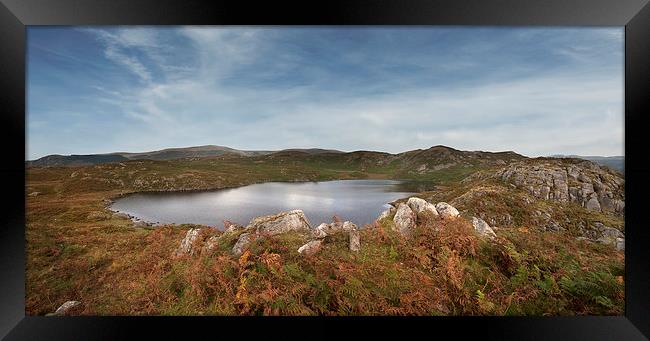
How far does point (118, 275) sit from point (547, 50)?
889 centimetres

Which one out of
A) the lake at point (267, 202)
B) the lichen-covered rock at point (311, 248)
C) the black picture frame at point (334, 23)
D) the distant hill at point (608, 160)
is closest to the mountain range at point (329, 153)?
the distant hill at point (608, 160)

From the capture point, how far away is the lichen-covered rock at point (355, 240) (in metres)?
4.25

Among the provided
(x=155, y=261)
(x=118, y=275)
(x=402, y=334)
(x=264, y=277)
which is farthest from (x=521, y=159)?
(x=118, y=275)

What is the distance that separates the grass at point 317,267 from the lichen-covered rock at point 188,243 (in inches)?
6.3

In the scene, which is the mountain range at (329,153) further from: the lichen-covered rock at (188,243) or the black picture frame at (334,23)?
the lichen-covered rock at (188,243)

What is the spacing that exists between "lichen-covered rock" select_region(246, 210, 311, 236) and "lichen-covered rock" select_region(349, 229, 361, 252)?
0.81m

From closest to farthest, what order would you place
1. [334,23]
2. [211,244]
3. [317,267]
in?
[334,23]
[317,267]
[211,244]

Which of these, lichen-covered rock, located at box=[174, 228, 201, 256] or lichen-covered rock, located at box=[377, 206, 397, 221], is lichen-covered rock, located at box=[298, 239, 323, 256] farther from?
lichen-covered rock, located at box=[174, 228, 201, 256]

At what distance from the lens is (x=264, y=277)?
3.86 m

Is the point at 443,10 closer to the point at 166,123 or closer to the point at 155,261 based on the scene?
the point at 166,123

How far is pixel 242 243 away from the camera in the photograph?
430 cm

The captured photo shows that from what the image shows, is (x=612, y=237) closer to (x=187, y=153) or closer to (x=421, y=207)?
(x=421, y=207)

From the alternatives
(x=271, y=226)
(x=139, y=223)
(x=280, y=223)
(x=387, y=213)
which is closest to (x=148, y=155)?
(x=139, y=223)

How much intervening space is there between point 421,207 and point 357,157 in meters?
1.74
